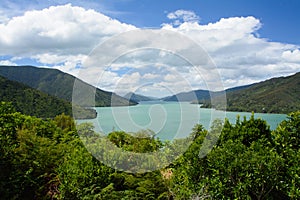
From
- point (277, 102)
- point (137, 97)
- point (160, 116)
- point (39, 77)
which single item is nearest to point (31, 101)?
point (137, 97)

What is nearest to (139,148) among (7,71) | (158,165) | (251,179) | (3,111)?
(158,165)

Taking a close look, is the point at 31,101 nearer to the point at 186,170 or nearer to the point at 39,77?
the point at 186,170

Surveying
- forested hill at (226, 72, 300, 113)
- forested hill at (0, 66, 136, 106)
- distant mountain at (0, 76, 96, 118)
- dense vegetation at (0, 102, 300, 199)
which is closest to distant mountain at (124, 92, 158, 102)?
dense vegetation at (0, 102, 300, 199)

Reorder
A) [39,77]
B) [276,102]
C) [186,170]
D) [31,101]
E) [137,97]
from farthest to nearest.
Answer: [39,77], [276,102], [31,101], [186,170], [137,97]

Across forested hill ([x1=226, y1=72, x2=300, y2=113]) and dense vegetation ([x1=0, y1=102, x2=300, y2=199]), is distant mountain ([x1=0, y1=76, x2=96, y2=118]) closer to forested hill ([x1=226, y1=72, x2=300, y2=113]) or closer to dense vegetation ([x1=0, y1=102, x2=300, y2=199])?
dense vegetation ([x1=0, y1=102, x2=300, y2=199])

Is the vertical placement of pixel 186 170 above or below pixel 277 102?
below

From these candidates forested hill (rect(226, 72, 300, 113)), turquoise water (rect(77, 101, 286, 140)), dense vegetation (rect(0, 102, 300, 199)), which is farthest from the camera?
forested hill (rect(226, 72, 300, 113))
